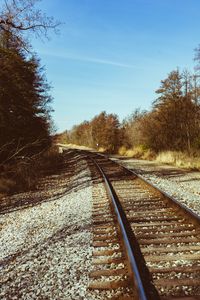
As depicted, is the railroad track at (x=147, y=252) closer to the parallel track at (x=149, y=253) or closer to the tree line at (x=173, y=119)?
the parallel track at (x=149, y=253)

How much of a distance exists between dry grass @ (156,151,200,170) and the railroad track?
9.68 meters

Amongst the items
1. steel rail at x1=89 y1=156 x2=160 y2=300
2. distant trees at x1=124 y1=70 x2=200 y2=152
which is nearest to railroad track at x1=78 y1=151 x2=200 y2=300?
steel rail at x1=89 y1=156 x2=160 y2=300

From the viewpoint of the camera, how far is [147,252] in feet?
14.4

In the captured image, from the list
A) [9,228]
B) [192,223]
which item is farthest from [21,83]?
[192,223]

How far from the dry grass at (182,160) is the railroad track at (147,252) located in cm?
968

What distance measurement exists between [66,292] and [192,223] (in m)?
3.12

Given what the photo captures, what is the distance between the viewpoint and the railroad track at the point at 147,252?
333cm

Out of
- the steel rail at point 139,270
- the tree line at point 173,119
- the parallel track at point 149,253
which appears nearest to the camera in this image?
the steel rail at point 139,270

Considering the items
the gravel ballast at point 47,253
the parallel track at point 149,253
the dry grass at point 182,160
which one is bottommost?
the gravel ballast at point 47,253

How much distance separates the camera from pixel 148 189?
9969 millimetres

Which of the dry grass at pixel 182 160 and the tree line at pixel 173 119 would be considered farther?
the tree line at pixel 173 119

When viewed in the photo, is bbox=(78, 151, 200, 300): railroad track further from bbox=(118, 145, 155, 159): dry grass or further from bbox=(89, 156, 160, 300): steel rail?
bbox=(118, 145, 155, 159): dry grass

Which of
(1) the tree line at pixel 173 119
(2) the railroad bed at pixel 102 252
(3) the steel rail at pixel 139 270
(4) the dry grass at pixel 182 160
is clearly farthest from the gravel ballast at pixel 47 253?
(1) the tree line at pixel 173 119

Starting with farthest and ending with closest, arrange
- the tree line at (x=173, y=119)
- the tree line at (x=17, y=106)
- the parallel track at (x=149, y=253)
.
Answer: the tree line at (x=173, y=119) → the tree line at (x=17, y=106) → the parallel track at (x=149, y=253)
